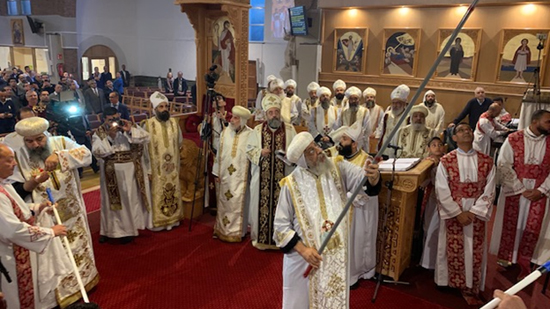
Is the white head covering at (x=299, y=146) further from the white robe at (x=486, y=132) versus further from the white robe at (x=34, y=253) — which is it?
the white robe at (x=486, y=132)

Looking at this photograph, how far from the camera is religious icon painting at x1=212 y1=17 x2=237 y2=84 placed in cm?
752

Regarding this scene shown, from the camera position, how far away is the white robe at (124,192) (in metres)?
5.59

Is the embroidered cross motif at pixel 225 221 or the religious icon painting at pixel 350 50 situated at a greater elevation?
the religious icon painting at pixel 350 50

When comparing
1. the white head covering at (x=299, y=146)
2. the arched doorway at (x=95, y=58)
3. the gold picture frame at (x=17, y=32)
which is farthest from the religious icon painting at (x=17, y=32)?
the white head covering at (x=299, y=146)

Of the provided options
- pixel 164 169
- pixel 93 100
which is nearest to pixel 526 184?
pixel 164 169

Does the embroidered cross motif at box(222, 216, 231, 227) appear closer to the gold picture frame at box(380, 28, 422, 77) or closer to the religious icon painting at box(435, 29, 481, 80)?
the religious icon painting at box(435, 29, 481, 80)

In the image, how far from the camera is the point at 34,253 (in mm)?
3881

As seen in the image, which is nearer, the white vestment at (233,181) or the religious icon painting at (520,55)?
the white vestment at (233,181)

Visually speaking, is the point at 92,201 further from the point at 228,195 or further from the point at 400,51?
the point at 400,51

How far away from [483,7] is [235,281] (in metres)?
10.4

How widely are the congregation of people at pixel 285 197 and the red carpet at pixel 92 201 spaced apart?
1.49 meters

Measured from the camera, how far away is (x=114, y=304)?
4492mm

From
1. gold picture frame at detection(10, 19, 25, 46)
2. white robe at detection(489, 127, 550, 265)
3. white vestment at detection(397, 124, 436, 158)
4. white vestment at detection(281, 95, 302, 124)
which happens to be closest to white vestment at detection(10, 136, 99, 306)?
white vestment at detection(397, 124, 436, 158)

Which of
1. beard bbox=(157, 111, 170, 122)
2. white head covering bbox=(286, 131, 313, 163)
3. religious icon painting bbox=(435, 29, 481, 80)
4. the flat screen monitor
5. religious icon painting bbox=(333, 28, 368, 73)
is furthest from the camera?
the flat screen monitor
